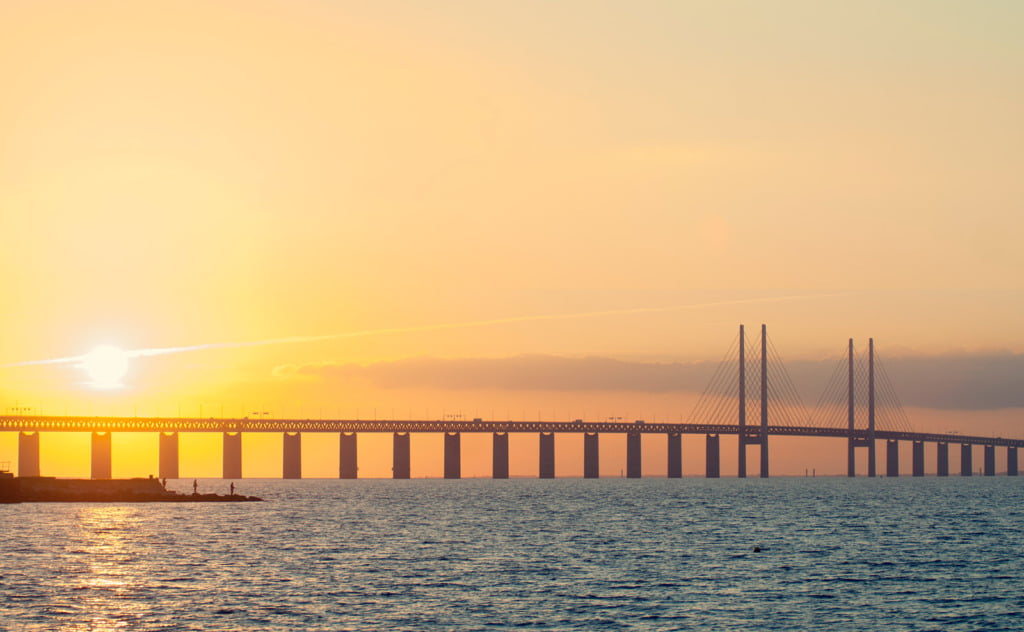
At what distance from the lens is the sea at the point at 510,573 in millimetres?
55844

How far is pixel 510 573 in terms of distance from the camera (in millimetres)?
72750

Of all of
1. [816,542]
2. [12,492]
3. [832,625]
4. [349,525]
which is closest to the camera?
[832,625]

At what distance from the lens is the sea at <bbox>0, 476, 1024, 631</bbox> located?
55.8m

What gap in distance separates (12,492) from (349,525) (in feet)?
189

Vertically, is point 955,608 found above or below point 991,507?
above

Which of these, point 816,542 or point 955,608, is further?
point 816,542

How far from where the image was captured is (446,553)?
282 ft

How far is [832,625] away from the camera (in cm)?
5453

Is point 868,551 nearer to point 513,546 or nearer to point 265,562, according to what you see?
point 513,546

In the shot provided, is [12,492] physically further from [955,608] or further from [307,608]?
[955,608]

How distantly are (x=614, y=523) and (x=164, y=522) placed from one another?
4113 cm

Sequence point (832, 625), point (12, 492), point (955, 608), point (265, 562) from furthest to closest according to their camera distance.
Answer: point (12, 492) → point (265, 562) → point (955, 608) → point (832, 625)

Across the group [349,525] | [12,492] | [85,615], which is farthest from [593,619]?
[12,492]

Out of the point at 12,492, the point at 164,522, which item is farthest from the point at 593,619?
the point at 12,492
